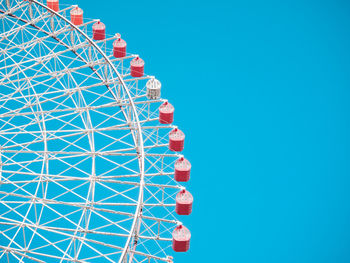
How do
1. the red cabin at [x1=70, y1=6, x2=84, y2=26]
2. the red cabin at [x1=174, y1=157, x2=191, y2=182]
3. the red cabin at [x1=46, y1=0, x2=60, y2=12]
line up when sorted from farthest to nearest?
the red cabin at [x1=46, y1=0, x2=60, y2=12]
the red cabin at [x1=70, y1=6, x2=84, y2=26]
the red cabin at [x1=174, y1=157, x2=191, y2=182]

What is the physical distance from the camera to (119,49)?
30922mm

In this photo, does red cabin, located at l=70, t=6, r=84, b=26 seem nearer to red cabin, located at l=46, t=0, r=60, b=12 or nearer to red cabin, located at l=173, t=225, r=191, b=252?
red cabin, located at l=46, t=0, r=60, b=12

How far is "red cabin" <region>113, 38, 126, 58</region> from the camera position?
30.9 m

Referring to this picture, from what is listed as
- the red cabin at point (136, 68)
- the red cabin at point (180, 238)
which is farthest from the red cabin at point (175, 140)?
the red cabin at point (136, 68)

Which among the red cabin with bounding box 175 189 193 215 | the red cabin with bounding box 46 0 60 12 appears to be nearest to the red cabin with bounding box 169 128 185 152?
the red cabin with bounding box 175 189 193 215

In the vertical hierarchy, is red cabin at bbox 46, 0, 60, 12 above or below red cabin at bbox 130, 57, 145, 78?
above

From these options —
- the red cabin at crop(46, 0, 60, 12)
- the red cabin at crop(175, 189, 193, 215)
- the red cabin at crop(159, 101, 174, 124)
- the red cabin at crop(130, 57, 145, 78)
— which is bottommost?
the red cabin at crop(175, 189, 193, 215)

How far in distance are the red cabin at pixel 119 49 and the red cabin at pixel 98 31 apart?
58.1 inches

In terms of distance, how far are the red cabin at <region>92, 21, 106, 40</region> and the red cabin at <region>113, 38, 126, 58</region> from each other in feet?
4.84

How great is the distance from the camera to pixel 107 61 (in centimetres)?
Result: 2736

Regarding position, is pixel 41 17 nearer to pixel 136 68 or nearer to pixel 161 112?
pixel 136 68

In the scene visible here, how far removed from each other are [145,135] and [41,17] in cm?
1019

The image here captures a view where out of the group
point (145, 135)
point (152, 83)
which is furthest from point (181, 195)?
point (152, 83)

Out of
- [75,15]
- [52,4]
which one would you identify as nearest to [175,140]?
[75,15]
